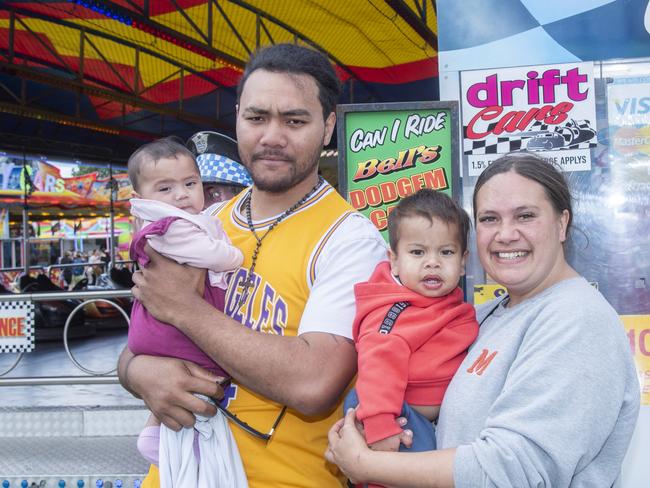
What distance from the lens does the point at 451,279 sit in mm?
1680

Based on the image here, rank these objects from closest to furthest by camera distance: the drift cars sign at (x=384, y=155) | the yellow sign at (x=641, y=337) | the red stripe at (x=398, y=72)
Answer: the yellow sign at (x=641, y=337)
the drift cars sign at (x=384, y=155)
the red stripe at (x=398, y=72)

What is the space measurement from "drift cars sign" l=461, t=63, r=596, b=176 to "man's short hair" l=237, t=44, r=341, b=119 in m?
1.05

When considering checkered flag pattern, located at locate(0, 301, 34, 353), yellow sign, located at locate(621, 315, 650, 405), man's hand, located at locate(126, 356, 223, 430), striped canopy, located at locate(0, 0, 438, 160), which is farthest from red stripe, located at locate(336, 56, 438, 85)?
man's hand, located at locate(126, 356, 223, 430)

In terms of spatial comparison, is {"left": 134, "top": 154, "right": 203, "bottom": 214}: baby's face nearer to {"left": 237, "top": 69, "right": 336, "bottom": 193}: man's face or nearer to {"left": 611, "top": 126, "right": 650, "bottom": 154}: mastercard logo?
{"left": 237, "top": 69, "right": 336, "bottom": 193}: man's face

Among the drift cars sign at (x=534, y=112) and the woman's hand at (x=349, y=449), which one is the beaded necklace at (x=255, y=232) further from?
the drift cars sign at (x=534, y=112)

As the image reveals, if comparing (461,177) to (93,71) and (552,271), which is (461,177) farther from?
(93,71)

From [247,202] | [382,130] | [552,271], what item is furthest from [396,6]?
[552,271]

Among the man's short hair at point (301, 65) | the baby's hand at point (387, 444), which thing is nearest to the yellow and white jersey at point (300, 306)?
the baby's hand at point (387, 444)

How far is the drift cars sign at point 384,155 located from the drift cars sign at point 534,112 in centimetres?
20

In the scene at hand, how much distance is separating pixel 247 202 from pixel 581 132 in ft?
4.99

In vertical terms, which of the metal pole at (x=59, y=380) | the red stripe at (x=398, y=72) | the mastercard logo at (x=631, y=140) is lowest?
the metal pole at (x=59, y=380)

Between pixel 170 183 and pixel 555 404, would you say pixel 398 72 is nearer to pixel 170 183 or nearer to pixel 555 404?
pixel 170 183

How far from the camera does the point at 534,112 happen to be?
2596mm

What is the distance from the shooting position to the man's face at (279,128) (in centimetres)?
168
